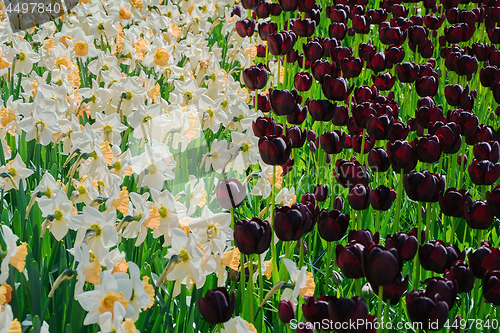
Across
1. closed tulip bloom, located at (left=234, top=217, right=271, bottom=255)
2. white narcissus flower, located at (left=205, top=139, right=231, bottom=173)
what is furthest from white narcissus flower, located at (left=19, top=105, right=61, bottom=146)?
closed tulip bloom, located at (left=234, top=217, right=271, bottom=255)

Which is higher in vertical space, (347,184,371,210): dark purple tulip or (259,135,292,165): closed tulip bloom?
(259,135,292,165): closed tulip bloom

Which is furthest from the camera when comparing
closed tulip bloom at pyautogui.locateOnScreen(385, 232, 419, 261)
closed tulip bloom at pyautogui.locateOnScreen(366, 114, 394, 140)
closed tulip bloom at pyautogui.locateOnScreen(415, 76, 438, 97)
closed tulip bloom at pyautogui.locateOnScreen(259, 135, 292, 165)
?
closed tulip bloom at pyautogui.locateOnScreen(415, 76, 438, 97)

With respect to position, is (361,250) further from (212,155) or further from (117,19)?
(117,19)

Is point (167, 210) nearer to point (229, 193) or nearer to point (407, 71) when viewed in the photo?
point (229, 193)

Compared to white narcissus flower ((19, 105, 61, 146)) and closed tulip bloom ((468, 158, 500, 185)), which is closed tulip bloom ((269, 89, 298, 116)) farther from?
white narcissus flower ((19, 105, 61, 146))

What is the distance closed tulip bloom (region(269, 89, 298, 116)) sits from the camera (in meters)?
2.10

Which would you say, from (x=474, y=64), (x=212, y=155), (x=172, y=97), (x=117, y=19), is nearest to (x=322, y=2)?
(x=117, y=19)

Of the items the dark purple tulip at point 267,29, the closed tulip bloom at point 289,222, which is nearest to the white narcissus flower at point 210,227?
the closed tulip bloom at point 289,222

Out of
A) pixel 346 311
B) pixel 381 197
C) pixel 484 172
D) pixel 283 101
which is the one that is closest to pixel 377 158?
pixel 381 197

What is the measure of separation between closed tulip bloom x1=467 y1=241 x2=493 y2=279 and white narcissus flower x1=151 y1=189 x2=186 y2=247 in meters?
0.77

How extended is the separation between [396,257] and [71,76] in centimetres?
219

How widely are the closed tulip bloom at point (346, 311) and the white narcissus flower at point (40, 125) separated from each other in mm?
1517

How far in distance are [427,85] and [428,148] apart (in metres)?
0.92

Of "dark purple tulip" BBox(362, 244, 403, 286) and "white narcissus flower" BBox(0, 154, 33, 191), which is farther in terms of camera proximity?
"white narcissus flower" BBox(0, 154, 33, 191)
